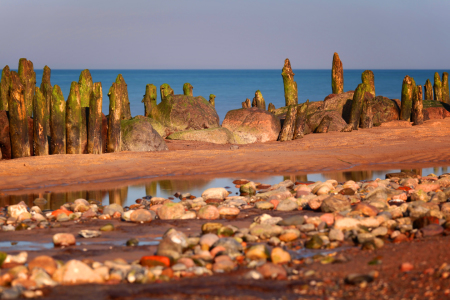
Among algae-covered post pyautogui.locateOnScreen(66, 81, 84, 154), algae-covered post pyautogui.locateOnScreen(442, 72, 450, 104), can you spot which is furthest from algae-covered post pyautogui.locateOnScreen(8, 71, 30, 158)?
algae-covered post pyautogui.locateOnScreen(442, 72, 450, 104)

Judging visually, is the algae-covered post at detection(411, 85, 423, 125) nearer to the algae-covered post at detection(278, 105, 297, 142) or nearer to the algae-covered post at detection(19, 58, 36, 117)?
the algae-covered post at detection(278, 105, 297, 142)

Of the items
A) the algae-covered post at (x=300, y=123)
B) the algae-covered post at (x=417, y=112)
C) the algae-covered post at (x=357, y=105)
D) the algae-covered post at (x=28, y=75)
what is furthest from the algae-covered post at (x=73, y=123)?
the algae-covered post at (x=417, y=112)

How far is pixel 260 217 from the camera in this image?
22.7 feet

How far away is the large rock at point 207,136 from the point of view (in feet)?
55.7

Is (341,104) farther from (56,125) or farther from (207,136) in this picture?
(56,125)

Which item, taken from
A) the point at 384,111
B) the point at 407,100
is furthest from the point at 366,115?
the point at 407,100

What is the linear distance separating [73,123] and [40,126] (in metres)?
0.80

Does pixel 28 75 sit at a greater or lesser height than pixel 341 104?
greater

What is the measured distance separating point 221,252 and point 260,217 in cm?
162

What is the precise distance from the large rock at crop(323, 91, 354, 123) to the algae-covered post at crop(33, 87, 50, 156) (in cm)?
1291

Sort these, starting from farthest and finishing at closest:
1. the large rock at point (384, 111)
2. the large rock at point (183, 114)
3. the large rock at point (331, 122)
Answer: the large rock at point (384, 111) → the large rock at point (331, 122) → the large rock at point (183, 114)

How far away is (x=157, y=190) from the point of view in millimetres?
10570

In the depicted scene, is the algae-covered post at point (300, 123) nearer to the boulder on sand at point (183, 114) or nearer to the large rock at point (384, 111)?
the boulder on sand at point (183, 114)

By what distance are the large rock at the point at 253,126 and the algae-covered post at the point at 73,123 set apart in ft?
19.6
